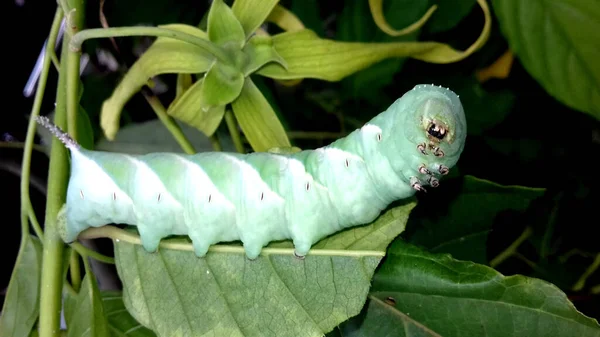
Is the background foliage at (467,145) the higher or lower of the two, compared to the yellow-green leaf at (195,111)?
lower

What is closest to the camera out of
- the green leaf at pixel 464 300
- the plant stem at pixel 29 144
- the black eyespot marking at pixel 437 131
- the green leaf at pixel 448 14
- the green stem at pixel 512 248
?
the black eyespot marking at pixel 437 131

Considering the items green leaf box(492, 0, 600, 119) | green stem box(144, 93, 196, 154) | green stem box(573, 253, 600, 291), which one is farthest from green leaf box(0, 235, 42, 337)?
green stem box(573, 253, 600, 291)

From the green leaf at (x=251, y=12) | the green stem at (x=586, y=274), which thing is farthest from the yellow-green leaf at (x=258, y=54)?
the green stem at (x=586, y=274)

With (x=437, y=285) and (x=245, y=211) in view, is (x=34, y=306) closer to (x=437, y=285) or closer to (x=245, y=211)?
(x=245, y=211)

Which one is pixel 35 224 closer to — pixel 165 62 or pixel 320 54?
pixel 165 62

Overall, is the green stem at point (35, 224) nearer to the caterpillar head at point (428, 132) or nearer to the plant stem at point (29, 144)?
the plant stem at point (29, 144)

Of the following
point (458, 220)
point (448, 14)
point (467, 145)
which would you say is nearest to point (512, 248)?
point (467, 145)

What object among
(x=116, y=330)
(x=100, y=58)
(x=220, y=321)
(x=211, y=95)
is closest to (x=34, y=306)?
(x=116, y=330)
